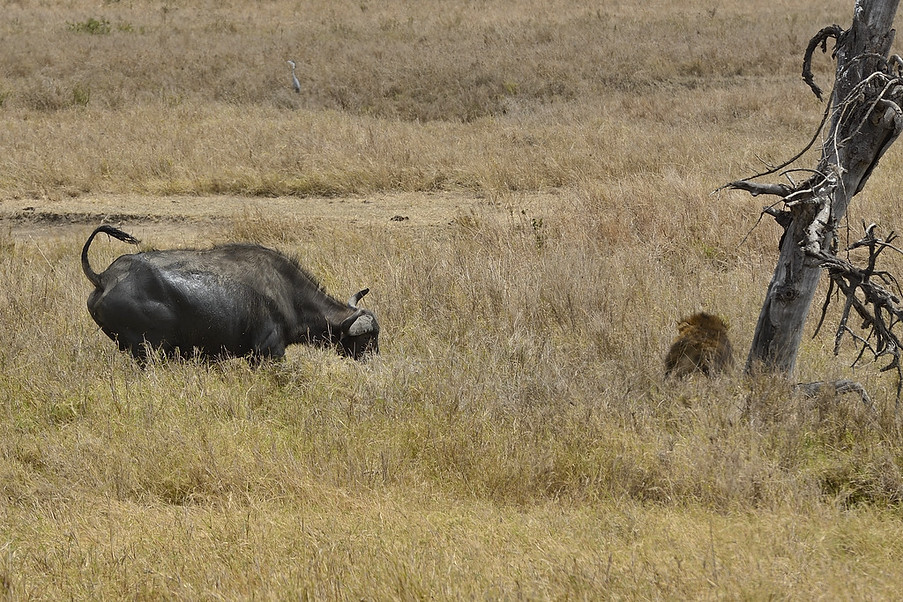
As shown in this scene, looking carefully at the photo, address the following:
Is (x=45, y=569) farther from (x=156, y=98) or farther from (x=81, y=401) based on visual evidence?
(x=156, y=98)

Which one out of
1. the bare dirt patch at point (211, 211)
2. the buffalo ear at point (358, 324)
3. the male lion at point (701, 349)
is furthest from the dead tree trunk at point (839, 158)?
the bare dirt patch at point (211, 211)

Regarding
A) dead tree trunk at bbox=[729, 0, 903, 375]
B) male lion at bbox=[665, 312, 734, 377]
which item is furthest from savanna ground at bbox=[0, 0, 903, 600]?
dead tree trunk at bbox=[729, 0, 903, 375]

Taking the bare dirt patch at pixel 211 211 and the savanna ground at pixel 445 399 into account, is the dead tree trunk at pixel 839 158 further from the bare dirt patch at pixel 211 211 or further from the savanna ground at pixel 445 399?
the bare dirt patch at pixel 211 211

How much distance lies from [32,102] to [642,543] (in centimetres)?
2236

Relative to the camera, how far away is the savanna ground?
434 cm

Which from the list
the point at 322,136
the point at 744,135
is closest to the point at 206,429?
the point at 322,136

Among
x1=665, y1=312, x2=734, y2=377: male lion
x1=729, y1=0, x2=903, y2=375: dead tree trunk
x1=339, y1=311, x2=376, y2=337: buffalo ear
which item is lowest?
x1=339, y1=311, x2=376, y2=337: buffalo ear

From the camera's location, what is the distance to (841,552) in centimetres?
436

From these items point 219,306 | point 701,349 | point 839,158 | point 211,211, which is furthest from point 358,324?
point 211,211

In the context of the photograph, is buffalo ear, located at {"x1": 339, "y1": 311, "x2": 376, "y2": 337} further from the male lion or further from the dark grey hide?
the male lion

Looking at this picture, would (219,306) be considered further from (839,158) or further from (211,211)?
(211,211)

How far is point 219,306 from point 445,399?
1977 millimetres

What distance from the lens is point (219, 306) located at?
699cm

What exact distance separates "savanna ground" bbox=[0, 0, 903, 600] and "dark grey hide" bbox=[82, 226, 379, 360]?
9.5 inches
